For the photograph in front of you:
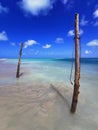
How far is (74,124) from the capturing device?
18.5ft

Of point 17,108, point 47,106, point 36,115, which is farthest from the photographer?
point 47,106

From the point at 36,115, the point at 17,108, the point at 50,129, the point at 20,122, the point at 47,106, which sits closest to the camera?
the point at 50,129

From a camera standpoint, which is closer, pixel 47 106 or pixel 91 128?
pixel 91 128

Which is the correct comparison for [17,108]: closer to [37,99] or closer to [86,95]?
[37,99]

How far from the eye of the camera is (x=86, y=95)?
9.70m

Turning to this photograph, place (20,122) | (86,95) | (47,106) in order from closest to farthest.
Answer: (20,122), (47,106), (86,95)

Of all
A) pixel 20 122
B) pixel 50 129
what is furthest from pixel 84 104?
pixel 20 122

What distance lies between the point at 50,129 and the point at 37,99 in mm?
3285

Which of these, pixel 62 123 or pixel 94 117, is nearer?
pixel 62 123

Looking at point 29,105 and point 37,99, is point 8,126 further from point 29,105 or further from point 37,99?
point 37,99

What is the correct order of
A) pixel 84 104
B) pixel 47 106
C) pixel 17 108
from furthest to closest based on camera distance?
1. pixel 84 104
2. pixel 47 106
3. pixel 17 108

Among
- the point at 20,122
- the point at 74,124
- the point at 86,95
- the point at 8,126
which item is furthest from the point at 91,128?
the point at 86,95

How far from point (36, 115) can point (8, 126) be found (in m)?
1.44

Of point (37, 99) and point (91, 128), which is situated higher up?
point (37, 99)
